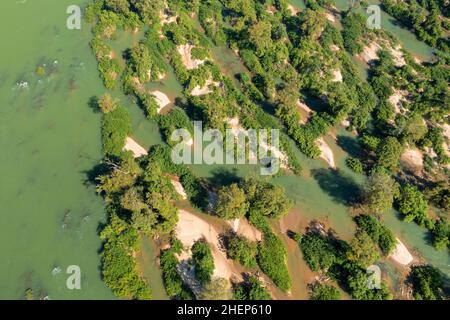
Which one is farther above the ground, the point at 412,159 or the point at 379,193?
the point at 412,159

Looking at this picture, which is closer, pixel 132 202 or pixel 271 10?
pixel 132 202

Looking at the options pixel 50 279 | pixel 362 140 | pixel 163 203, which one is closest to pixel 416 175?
pixel 362 140

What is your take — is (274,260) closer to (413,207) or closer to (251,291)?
(251,291)

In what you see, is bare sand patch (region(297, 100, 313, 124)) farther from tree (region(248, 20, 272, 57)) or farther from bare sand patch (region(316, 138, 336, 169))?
tree (region(248, 20, 272, 57))

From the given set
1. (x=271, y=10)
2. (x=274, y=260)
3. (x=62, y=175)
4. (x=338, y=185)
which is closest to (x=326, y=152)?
(x=338, y=185)

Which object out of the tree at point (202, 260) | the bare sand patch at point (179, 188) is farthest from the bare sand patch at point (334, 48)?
the tree at point (202, 260)
